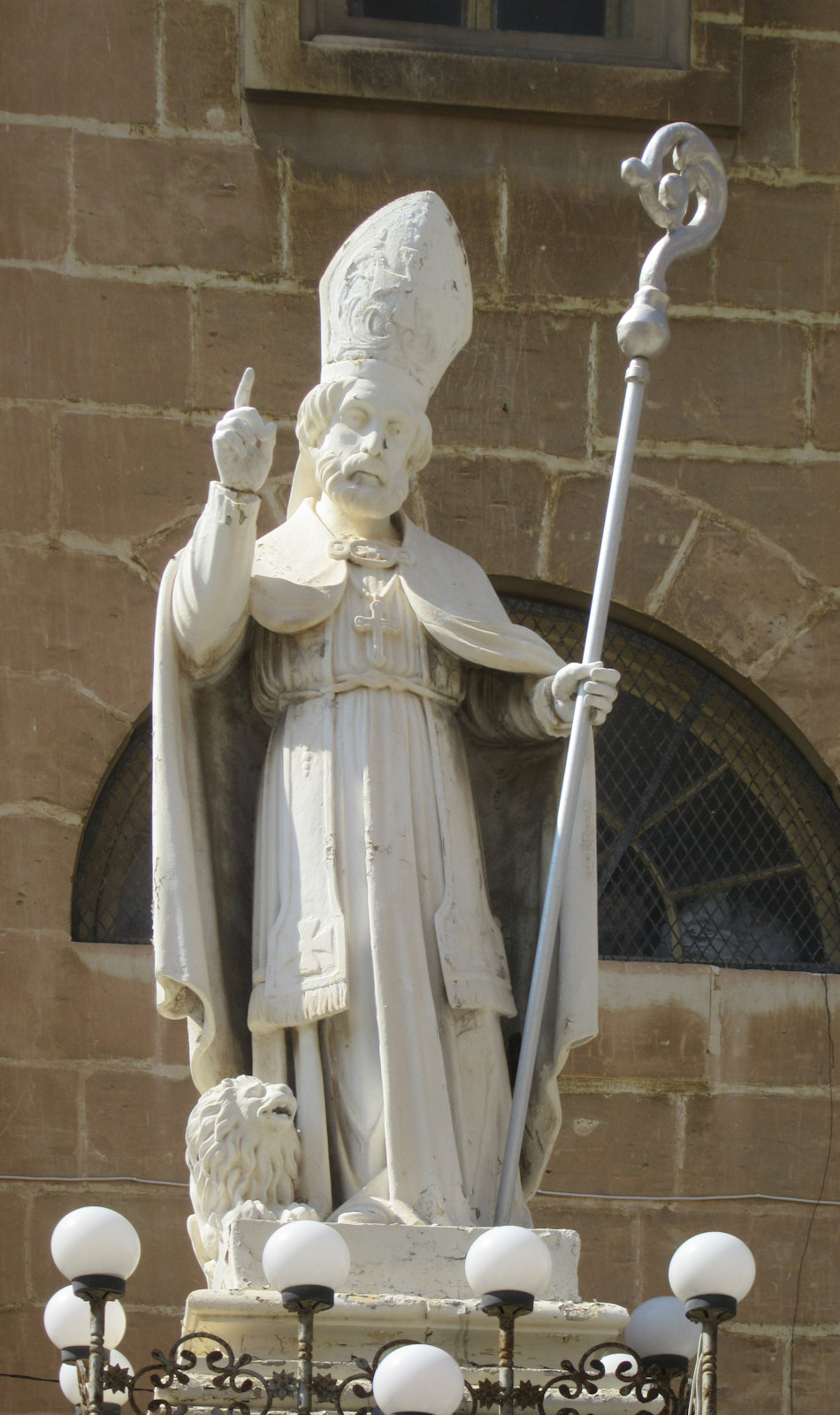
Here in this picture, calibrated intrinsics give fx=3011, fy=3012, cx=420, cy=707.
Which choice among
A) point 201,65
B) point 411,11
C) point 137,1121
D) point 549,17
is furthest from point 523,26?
point 137,1121

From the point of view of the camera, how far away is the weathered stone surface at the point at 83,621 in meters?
8.21

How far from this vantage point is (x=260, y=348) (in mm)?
8531

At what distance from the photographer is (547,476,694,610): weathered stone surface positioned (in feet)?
28.0

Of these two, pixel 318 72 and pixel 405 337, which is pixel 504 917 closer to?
pixel 405 337

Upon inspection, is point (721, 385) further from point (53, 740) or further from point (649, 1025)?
point (53, 740)

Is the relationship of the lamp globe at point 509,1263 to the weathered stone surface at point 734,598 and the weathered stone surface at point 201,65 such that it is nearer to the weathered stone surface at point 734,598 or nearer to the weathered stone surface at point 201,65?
the weathered stone surface at point 734,598

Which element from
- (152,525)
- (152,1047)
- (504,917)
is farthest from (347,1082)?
(152,525)

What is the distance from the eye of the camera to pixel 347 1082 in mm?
5523

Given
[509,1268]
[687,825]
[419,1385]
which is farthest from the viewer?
[687,825]

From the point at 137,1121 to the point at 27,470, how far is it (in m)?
1.87

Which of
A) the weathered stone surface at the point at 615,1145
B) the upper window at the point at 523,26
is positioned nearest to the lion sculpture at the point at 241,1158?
the weathered stone surface at the point at 615,1145

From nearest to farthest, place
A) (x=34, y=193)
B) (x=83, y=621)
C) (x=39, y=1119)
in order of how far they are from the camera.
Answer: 1. (x=39, y=1119)
2. (x=83, y=621)
3. (x=34, y=193)

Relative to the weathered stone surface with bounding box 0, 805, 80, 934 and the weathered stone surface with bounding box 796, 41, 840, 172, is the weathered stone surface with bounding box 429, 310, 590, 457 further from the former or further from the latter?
the weathered stone surface with bounding box 0, 805, 80, 934

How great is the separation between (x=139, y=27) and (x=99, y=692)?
2.01 meters
